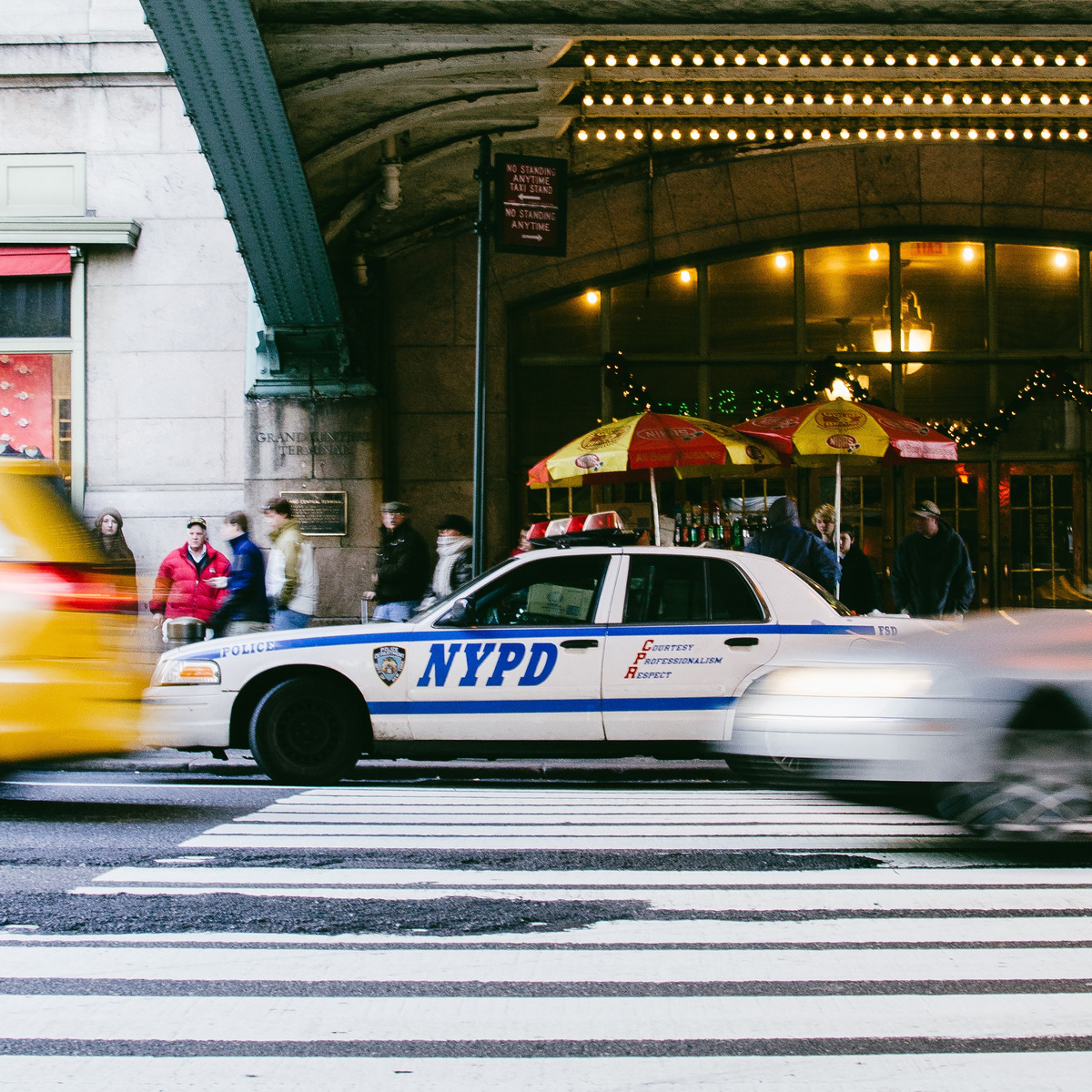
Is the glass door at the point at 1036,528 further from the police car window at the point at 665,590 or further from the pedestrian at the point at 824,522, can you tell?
the police car window at the point at 665,590

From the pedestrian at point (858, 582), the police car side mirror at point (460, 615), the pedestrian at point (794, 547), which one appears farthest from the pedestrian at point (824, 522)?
the police car side mirror at point (460, 615)

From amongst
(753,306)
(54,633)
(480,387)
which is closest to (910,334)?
(753,306)

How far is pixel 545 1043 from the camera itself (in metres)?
3.56

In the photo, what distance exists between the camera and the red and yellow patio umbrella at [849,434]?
463 inches

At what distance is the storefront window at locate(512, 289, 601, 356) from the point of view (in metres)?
16.2

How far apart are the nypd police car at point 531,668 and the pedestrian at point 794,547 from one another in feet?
10.6

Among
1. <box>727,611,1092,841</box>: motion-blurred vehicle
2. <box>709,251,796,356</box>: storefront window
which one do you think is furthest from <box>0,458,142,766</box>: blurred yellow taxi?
<box>709,251,796,356</box>: storefront window

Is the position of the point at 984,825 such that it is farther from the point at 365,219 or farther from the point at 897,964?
the point at 365,219

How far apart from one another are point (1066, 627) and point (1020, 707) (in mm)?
526

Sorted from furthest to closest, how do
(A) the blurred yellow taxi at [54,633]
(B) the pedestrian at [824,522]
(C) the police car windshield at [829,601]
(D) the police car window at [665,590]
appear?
1. (B) the pedestrian at [824,522]
2. (C) the police car windshield at [829,601]
3. (D) the police car window at [665,590]
4. (A) the blurred yellow taxi at [54,633]

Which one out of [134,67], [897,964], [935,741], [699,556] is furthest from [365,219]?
[897,964]

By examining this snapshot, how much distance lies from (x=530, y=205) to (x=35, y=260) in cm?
670

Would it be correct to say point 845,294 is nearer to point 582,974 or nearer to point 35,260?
point 35,260

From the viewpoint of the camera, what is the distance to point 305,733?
8.27 metres
